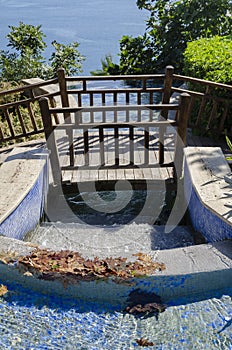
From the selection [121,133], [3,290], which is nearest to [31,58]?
[121,133]

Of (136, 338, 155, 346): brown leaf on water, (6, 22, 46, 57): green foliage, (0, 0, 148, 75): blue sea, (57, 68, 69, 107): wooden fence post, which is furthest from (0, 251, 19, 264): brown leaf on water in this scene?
(0, 0, 148, 75): blue sea

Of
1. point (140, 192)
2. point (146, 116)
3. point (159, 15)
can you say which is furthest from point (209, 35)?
point (140, 192)

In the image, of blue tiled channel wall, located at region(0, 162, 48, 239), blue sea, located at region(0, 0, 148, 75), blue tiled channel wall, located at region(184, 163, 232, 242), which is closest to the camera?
blue tiled channel wall, located at region(184, 163, 232, 242)

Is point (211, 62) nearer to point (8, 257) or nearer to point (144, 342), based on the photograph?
point (8, 257)

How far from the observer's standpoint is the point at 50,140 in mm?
4379

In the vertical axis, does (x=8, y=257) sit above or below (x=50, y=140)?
below

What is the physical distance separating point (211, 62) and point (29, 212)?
3778 mm

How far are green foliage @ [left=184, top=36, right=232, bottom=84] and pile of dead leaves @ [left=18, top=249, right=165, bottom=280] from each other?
3.52m

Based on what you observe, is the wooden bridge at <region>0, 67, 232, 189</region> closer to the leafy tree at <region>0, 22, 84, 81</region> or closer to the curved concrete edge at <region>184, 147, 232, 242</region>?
the curved concrete edge at <region>184, 147, 232, 242</region>

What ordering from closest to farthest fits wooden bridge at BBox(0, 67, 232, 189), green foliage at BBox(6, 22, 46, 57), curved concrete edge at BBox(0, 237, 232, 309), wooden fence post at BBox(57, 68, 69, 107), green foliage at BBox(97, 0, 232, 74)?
1. curved concrete edge at BBox(0, 237, 232, 309)
2. wooden bridge at BBox(0, 67, 232, 189)
3. wooden fence post at BBox(57, 68, 69, 107)
4. green foliage at BBox(6, 22, 46, 57)
5. green foliage at BBox(97, 0, 232, 74)

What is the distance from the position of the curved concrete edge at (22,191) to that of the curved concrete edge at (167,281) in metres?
0.57

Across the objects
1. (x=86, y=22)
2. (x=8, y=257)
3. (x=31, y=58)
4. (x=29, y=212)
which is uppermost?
(x=8, y=257)

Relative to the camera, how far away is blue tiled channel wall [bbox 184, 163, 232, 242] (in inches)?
128

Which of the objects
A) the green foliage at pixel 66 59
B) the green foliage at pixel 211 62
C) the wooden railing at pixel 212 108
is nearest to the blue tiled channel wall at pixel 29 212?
→ the wooden railing at pixel 212 108
